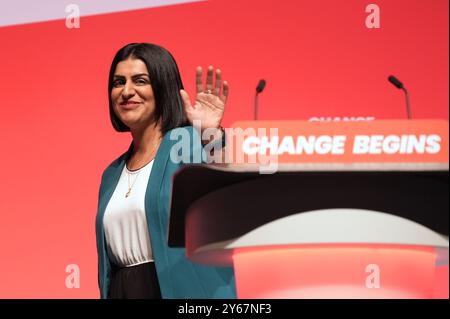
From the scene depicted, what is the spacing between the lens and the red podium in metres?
1.29

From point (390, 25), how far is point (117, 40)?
1.04 metres

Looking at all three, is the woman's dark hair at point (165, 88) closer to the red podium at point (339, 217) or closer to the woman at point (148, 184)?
the woman at point (148, 184)

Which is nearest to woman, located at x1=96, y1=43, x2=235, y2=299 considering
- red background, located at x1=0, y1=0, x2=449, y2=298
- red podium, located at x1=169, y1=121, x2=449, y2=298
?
red podium, located at x1=169, y1=121, x2=449, y2=298

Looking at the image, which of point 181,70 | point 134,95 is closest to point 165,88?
point 134,95

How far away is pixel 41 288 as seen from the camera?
9.31 feet

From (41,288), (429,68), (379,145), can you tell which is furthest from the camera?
(41,288)

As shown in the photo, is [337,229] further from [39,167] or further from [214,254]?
[39,167]

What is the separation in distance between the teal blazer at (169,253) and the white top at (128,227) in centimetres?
3

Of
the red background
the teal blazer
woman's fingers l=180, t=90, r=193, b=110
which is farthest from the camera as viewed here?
the red background

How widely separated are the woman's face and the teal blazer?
0.39 feet

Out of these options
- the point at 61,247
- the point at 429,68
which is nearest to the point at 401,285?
the point at 429,68

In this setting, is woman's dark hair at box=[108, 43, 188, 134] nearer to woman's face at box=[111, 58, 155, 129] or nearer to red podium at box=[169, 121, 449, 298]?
woman's face at box=[111, 58, 155, 129]

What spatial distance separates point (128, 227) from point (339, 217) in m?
0.71

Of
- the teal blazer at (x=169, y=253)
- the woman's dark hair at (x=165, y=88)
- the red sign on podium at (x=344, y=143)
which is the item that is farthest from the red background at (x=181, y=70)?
the red sign on podium at (x=344, y=143)
